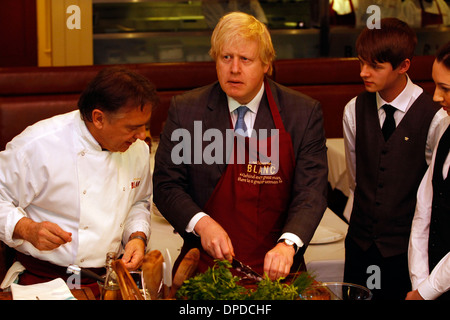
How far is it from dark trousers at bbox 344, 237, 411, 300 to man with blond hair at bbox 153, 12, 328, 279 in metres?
0.38

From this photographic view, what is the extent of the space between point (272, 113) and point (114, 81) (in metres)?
0.61

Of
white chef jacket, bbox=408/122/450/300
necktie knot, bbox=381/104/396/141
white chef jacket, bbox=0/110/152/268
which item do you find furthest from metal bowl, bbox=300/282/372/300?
necktie knot, bbox=381/104/396/141

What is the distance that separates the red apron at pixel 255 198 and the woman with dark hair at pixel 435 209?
47 centimetres

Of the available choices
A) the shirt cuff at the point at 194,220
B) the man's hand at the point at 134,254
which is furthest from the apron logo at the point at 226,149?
the man's hand at the point at 134,254

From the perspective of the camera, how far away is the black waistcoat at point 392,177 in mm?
2512

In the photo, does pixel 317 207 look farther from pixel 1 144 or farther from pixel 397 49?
pixel 1 144

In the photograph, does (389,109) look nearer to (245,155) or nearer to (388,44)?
(388,44)

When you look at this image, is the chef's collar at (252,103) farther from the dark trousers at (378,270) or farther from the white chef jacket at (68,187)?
the dark trousers at (378,270)

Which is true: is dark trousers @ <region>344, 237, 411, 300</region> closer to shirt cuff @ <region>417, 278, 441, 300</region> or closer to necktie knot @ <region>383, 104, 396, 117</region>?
necktie knot @ <region>383, 104, 396, 117</region>

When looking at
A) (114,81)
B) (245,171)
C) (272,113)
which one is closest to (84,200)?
(114,81)

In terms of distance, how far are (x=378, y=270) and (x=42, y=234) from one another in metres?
1.35

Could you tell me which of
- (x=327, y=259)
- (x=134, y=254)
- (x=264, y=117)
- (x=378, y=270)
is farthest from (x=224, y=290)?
(x=378, y=270)

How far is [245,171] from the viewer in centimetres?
227

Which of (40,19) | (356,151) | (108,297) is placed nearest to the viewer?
(108,297)
